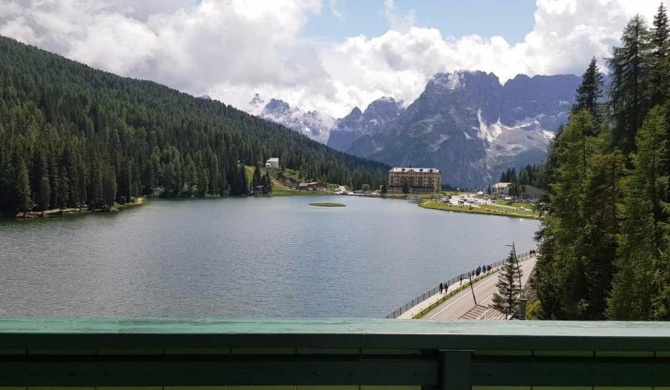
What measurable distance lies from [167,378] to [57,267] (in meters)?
57.6

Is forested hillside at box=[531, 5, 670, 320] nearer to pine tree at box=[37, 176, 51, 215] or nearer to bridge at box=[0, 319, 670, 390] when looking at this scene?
bridge at box=[0, 319, 670, 390]

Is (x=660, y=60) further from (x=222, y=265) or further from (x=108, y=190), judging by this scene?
(x=108, y=190)

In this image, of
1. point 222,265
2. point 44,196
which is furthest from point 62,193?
point 222,265

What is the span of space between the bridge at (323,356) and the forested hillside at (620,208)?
20132mm

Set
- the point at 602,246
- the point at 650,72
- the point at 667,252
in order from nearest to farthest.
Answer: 1. the point at 667,252
2. the point at 602,246
3. the point at 650,72

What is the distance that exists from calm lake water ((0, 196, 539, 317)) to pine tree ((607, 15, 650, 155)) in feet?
70.6

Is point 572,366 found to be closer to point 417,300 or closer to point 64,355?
point 64,355

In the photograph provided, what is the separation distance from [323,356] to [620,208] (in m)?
25.3

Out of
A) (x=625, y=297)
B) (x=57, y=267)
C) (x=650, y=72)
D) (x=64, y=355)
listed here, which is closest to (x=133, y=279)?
(x=57, y=267)

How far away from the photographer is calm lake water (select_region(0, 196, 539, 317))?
42062 mm

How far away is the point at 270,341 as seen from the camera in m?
3.65

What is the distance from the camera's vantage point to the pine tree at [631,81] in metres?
37.0

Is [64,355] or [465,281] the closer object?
[64,355]

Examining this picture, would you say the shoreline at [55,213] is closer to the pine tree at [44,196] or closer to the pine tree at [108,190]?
the pine tree at [44,196]
